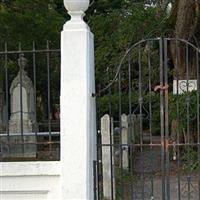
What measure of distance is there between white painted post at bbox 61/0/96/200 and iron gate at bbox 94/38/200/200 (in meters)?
0.41

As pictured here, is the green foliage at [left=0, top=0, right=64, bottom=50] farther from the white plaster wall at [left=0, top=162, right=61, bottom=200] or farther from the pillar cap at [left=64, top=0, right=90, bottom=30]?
the white plaster wall at [left=0, top=162, right=61, bottom=200]

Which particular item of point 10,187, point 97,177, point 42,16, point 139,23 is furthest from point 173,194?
point 139,23

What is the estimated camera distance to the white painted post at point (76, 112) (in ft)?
20.8

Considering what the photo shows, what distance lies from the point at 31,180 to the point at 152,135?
7.90 meters

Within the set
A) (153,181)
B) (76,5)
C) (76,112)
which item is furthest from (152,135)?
(76,5)

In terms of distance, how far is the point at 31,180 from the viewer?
6469 millimetres

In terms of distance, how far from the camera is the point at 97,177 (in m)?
6.84

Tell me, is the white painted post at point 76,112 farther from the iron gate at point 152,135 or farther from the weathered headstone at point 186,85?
the weathered headstone at point 186,85

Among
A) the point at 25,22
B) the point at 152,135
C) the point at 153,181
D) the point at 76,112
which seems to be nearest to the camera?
the point at 76,112

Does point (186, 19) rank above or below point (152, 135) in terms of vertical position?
Answer: above

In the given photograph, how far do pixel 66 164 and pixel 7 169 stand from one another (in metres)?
0.74

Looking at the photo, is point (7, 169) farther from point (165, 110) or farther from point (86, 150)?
point (165, 110)

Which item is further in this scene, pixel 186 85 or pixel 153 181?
pixel 153 181

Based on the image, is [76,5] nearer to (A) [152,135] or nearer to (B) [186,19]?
(A) [152,135]
